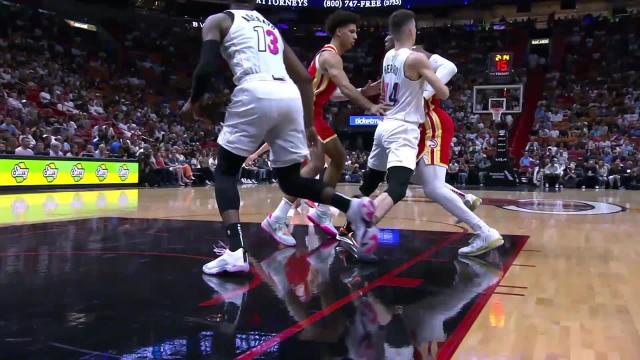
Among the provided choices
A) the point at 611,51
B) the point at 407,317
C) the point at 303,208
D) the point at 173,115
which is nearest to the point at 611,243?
the point at 407,317

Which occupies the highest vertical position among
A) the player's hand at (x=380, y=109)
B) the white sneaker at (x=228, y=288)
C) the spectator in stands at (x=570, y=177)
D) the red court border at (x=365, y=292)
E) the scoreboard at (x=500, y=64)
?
the scoreboard at (x=500, y=64)

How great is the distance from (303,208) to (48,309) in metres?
5.28

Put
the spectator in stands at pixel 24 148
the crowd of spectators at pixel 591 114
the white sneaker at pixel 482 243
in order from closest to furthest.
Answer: the white sneaker at pixel 482 243 → the spectator in stands at pixel 24 148 → the crowd of spectators at pixel 591 114

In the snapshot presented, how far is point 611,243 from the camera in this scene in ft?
14.9

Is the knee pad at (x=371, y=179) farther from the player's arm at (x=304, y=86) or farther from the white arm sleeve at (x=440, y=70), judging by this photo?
the player's arm at (x=304, y=86)

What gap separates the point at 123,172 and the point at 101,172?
736 mm

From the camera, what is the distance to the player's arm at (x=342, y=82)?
353 cm

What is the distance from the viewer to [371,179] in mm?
3977

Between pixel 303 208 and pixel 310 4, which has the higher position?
pixel 310 4

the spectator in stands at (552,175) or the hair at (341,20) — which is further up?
the hair at (341,20)

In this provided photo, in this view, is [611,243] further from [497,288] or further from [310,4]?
[310,4]

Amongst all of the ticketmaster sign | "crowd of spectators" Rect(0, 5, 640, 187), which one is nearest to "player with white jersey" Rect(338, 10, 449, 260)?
"crowd of spectators" Rect(0, 5, 640, 187)

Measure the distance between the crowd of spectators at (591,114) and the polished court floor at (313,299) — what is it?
38.7ft

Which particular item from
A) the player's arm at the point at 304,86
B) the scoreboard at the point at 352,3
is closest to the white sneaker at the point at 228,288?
the player's arm at the point at 304,86
